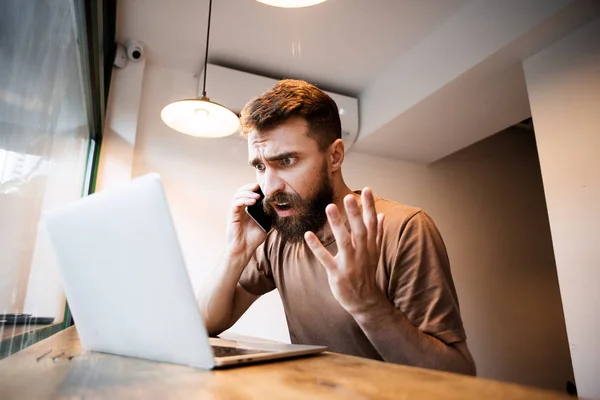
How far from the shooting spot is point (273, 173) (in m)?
1.27

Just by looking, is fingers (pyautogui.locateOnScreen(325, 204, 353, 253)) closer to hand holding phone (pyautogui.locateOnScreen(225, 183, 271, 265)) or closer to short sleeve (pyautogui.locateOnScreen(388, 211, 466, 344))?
short sleeve (pyautogui.locateOnScreen(388, 211, 466, 344))

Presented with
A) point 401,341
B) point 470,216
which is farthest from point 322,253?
point 470,216

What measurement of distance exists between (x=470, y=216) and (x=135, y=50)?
332cm

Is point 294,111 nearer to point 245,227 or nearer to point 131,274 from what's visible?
point 245,227

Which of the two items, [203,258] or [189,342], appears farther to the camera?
[203,258]

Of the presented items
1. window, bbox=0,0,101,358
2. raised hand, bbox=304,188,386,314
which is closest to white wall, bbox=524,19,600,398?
raised hand, bbox=304,188,386,314

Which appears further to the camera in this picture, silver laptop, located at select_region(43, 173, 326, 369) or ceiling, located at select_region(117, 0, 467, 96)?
ceiling, located at select_region(117, 0, 467, 96)

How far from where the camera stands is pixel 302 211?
1283 mm

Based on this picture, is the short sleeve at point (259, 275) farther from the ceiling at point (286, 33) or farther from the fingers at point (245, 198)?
the ceiling at point (286, 33)

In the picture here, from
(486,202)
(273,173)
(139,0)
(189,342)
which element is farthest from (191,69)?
(486,202)

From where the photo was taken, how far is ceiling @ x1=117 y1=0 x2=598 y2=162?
6.84 ft

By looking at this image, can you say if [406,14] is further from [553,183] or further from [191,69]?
[191,69]

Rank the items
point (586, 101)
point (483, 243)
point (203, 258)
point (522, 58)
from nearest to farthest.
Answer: point (586, 101) → point (522, 58) → point (203, 258) → point (483, 243)

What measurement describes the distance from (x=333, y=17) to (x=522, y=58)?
3.66 feet
